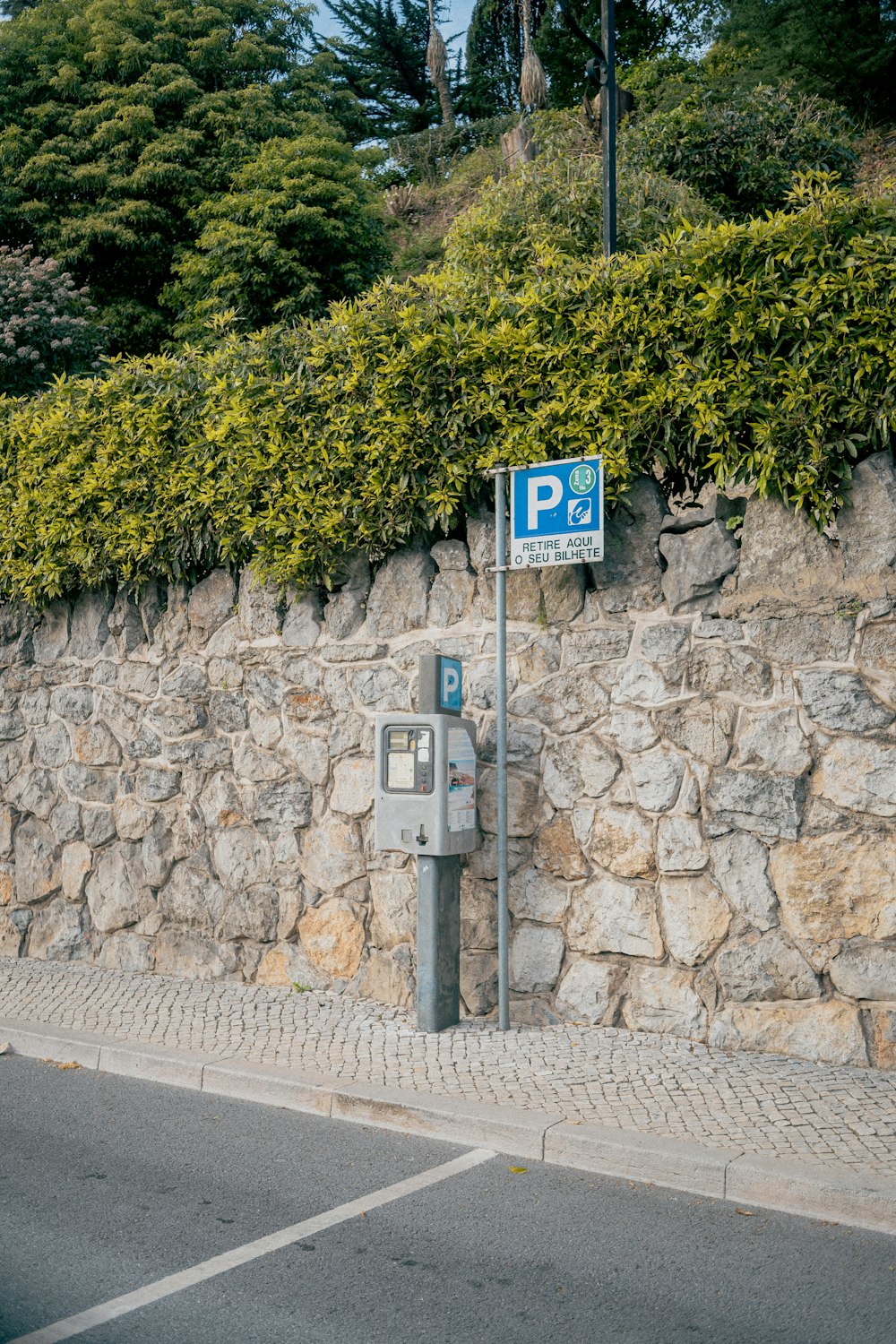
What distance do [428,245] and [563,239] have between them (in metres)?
15.8

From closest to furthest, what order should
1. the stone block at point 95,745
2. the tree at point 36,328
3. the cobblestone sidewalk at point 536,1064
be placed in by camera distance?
the cobblestone sidewalk at point 536,1064
the stone block at point 95,745
the tree at point 36,328

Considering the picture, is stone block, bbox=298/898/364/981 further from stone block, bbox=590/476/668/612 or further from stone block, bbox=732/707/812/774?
stone block, bbox=732/707/812/774

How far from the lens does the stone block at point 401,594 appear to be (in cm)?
683

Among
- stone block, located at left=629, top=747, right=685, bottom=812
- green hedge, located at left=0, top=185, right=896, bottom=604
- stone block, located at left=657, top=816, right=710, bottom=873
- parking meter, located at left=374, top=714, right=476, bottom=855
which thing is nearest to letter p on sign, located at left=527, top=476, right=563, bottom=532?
green hedge, located at left=0, top=185, right=896, bottom=604

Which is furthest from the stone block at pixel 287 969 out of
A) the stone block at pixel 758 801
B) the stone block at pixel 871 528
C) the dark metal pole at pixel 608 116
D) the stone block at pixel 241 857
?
the dark metal pole at pixel 608 116

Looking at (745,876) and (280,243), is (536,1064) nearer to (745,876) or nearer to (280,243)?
(745,876)

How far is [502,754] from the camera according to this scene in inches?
242

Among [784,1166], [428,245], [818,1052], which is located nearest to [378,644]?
[818,1052]

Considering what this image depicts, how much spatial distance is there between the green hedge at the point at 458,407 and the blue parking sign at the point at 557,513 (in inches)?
8.2

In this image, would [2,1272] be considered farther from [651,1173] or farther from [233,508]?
[233,508]

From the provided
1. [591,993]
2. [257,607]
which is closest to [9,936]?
[257,607]

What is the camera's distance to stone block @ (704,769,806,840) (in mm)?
5645

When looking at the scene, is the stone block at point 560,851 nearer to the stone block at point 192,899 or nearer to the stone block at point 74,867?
the stone block at point 192,899

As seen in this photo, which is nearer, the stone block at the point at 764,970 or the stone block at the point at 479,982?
the stone block at the point at 764,970
